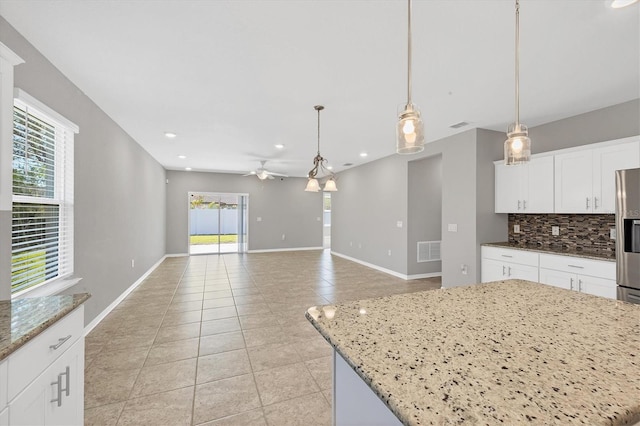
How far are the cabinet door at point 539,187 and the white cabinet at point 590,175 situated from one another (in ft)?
0.25

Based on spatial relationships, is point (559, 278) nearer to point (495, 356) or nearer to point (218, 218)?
point (495, 356)

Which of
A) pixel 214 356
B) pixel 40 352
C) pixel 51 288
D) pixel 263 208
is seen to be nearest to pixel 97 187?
pixel 51 288

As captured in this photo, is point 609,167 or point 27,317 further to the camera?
point 609,167

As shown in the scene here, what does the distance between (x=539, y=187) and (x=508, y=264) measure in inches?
43.5

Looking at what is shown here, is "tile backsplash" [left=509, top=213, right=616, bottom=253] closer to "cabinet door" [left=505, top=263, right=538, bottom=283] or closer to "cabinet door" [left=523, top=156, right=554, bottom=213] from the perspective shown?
"cabinet door" [left=523, top=156, right=554, bottom=213]

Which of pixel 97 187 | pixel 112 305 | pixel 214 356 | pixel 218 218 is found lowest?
pixel 214 356

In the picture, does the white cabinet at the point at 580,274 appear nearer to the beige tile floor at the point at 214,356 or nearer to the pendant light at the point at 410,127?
the beige tile floor at the point at 214,356

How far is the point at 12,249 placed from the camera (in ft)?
6.86

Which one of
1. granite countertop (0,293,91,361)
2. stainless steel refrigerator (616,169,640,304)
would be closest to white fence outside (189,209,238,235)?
granite countertop (0,293,91,361)

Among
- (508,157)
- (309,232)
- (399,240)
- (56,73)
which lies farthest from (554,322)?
(309,232)

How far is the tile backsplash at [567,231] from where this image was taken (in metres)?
3.39

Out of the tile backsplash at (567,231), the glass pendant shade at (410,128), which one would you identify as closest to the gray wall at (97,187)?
the glass pendant shade at (410,128)

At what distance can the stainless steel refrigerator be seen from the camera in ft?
8.61

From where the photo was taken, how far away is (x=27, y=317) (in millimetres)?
1318
